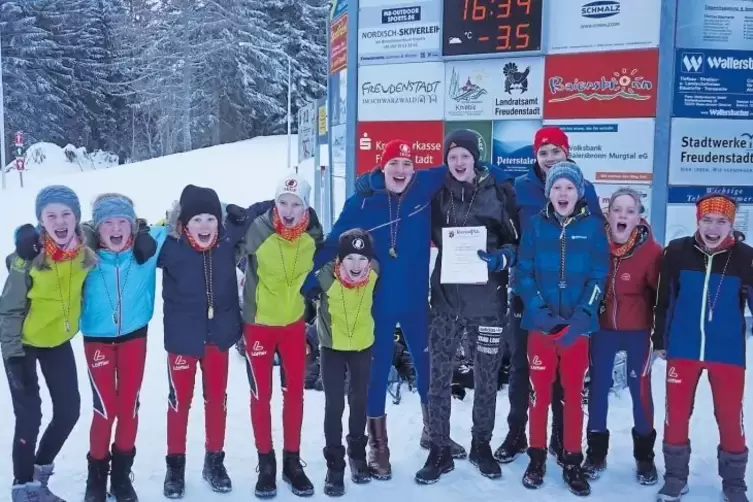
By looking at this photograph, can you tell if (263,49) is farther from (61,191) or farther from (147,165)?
(61,191)

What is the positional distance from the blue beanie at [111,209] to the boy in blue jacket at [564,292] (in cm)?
205

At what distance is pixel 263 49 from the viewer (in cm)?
3050

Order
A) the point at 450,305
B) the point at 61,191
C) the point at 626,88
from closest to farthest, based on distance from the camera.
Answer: the point at 61,191 < the point at 450,305 < the point at 626,88

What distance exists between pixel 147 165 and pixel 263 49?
410 inches

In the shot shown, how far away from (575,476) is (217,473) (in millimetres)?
1930

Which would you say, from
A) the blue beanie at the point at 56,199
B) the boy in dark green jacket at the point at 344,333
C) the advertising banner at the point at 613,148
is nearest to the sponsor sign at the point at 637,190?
the advertising banner at the point at 613,148

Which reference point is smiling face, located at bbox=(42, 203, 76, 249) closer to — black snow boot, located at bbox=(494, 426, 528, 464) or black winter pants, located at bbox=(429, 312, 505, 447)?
black winter pants, located at bbox=(429, 312, 505, 447)

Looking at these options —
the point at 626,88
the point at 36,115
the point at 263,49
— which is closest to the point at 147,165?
the point at 263,49

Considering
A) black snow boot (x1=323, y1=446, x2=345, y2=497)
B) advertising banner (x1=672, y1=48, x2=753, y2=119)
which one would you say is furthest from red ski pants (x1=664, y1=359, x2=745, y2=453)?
advertising banner (x1=672, y1=48, x2=753, y2=119)

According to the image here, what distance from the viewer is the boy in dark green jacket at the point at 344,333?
12.6 ft

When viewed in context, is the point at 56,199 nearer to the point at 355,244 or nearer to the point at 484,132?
the point at 355,244

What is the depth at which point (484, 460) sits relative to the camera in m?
4.09

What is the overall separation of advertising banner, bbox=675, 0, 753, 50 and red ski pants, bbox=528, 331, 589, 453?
3.16 m

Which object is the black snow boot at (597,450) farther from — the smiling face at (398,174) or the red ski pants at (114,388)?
the red ski pants at (114,388)
